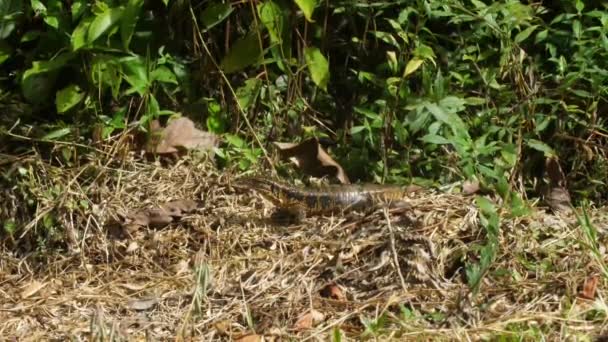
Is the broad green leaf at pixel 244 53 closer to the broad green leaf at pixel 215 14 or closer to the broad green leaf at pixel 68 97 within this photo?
the broad green leaf at pixel 215 14

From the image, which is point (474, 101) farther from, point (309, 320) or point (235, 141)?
point (309, 320)

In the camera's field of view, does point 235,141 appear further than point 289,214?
Yes

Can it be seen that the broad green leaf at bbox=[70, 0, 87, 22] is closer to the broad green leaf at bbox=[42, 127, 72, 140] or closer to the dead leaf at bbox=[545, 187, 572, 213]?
the broad green leaf at bbox=[42, 127, 72, 140]

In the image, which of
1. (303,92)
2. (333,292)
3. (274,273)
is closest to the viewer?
(333,292)

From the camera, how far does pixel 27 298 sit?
196 inches

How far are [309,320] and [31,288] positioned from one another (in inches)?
56.4

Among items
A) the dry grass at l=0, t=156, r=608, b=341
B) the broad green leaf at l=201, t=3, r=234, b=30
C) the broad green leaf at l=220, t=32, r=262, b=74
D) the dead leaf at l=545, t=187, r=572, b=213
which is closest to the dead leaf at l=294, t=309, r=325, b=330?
the dry grass at l=0, t=156, r=608, b=341

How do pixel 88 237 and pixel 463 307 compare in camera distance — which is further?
pixel 88 237

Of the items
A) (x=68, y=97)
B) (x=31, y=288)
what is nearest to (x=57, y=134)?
(x=68, y=97)

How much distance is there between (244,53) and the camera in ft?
18.9

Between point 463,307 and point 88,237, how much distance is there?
1914 mm

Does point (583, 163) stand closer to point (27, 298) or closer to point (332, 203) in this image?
point (332, 203)

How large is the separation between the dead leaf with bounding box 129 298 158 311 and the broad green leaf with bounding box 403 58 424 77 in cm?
170

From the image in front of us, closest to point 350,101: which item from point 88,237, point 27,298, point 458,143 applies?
point 458,143
